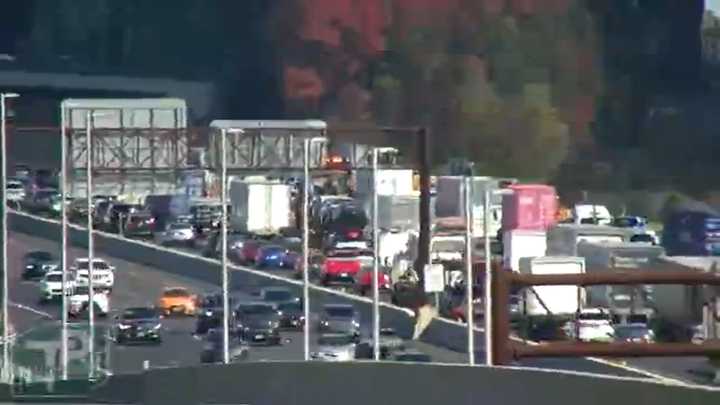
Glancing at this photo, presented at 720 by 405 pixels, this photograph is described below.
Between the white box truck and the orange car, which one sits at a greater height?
the white box truck

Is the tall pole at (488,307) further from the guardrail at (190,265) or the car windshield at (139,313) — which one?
the car windshield at (139,313)

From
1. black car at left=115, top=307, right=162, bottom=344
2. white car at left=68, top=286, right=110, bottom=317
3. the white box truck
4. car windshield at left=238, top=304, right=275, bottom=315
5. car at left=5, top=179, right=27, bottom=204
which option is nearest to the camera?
black car at left=115, top=307, right=162, bottom=344

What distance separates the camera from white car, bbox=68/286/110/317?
2862 centimetres

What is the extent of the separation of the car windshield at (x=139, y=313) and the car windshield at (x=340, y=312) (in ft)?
7.25

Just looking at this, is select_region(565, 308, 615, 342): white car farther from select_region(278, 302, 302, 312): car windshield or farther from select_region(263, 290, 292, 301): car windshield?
select_region(263, 290, 292, 301): car windshield

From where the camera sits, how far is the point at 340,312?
90.2 ft

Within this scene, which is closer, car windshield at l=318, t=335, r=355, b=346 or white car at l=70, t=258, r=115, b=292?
car windshield at l=318, t=335, r=355, b=346

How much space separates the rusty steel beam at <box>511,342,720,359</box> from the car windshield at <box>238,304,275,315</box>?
565 inches

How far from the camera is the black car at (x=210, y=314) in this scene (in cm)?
2670

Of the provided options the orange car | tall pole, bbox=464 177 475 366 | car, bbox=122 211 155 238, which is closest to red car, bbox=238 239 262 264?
car, bbox=122 211 155 238

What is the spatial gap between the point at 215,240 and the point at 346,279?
3.20 meters

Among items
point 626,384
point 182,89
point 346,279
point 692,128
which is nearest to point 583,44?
point 692,128

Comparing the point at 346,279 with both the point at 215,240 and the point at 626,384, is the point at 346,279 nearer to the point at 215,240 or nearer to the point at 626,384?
the point at 215,240

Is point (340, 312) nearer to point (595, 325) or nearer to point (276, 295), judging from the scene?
point (276, 295)
